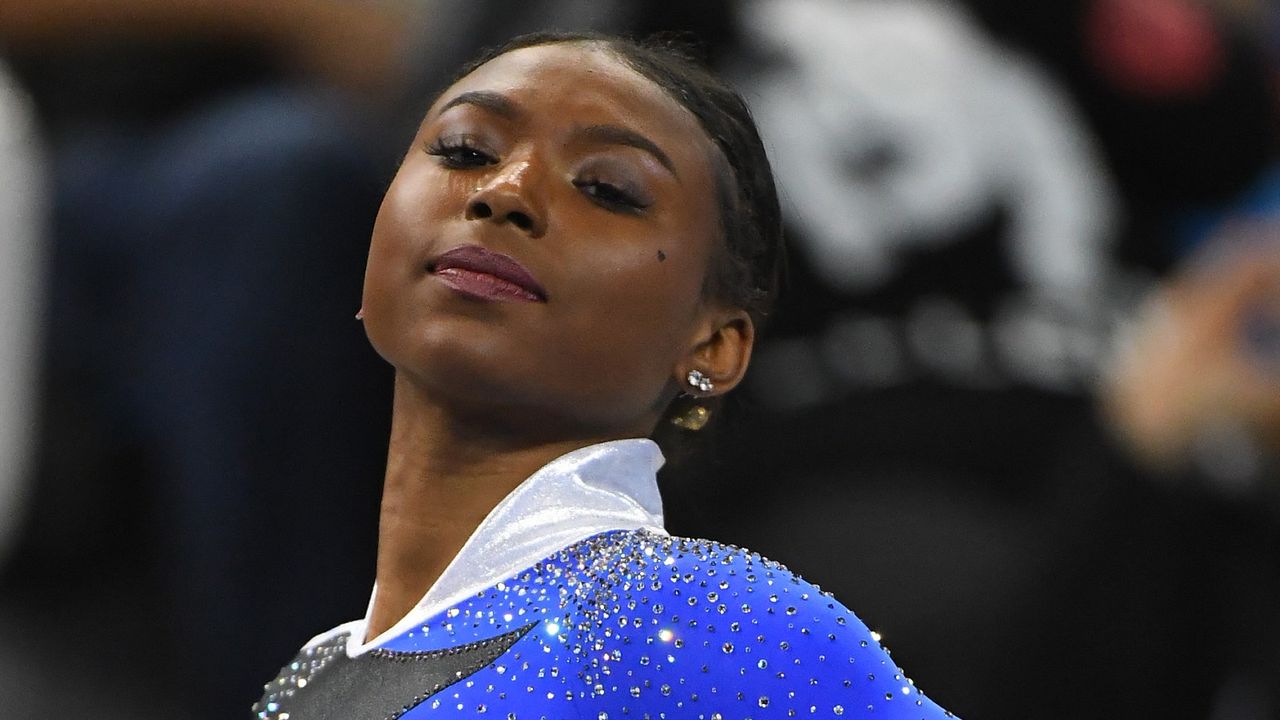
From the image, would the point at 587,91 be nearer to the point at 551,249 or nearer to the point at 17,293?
the point at 551,249

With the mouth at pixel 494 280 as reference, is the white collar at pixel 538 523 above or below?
below

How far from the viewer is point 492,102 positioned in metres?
1.54

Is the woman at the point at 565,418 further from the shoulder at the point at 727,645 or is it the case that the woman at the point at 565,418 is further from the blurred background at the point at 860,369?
the blurred background at the point at 860,369

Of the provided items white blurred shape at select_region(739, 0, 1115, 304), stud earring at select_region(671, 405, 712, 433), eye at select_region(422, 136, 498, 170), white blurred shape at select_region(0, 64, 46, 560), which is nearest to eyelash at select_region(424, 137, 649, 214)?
eye at select_region(422, 136, 498, 170)

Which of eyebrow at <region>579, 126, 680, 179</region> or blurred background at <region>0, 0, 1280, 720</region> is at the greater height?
eyebrow at <region>579, 126, 680, 179</region>

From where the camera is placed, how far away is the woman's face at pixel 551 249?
4.75 feet

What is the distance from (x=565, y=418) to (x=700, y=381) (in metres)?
0.15

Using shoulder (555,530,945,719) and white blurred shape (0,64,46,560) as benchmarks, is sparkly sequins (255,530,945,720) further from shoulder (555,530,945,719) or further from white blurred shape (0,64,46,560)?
white blurred shape (0,64,46,560)

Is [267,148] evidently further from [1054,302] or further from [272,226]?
[1054,302]

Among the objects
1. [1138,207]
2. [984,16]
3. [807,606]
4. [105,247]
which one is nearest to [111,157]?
[105,247]

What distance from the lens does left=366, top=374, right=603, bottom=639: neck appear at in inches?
59.7

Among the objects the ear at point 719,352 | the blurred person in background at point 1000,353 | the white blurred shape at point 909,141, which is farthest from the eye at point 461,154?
the white blurred shape at point 909,141

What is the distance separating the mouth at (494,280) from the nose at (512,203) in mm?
30

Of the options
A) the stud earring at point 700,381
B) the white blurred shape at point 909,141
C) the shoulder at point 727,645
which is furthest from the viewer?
the white blurred shape at point 909,141
